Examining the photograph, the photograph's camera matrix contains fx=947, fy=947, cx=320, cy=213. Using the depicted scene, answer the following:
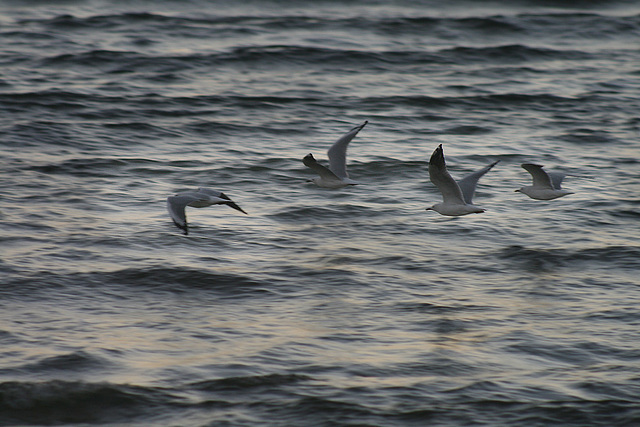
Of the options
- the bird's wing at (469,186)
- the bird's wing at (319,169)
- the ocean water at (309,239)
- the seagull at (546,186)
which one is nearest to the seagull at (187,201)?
the ocean water at (309,239)

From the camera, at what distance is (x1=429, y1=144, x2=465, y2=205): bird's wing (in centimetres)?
920

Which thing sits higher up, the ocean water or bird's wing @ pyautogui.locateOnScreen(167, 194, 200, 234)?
bird's wing @ pyautogui.locateOnScreen(167, 194, 200, 234)

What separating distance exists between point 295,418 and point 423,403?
1015 millimetres

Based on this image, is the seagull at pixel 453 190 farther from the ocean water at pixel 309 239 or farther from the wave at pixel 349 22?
the wave at pixel 349 22

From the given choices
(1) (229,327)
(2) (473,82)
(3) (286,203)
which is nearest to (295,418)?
(1) (229,327)

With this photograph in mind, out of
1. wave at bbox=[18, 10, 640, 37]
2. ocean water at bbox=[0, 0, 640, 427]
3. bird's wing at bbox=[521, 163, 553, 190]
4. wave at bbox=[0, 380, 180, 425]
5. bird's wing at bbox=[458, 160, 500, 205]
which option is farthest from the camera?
wave at bbox=[18, 10, 640, 37]

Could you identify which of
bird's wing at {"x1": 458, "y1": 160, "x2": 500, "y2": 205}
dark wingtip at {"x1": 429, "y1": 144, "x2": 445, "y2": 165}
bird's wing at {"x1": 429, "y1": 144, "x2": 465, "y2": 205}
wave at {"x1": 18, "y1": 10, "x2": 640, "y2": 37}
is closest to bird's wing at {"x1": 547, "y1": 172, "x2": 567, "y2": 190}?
bird's wing at {"x1": 458, "y1": 160, "x2": 500, "y2": 205}

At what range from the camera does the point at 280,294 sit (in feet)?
30.8

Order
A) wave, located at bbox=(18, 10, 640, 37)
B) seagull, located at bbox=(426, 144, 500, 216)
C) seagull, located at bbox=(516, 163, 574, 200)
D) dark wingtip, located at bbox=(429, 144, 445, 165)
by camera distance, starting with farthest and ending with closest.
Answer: wave, located at bbox=(18, 10, 640, 37), seagull, located at bbox=(516, 163, 574, 200), seagull, located at bbox=(426, 144, 500, 216), dark wingtip, located at bbox=(429, 144, 445, 165)

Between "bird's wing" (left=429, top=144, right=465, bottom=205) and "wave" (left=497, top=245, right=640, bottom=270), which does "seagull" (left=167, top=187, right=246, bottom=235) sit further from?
"wave" (left=497, top=245, right=640, bottom=270)

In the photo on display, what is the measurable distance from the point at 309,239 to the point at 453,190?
6.28ft

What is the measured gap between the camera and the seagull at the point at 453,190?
372 inches

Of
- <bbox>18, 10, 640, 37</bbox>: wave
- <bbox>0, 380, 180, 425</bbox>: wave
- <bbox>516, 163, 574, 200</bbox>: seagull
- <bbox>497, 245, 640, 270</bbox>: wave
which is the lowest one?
<bbox>0, 380, 180, 425</bbox>: wave

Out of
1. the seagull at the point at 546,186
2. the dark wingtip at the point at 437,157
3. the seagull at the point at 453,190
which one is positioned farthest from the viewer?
the seagull at the point at 546,186
